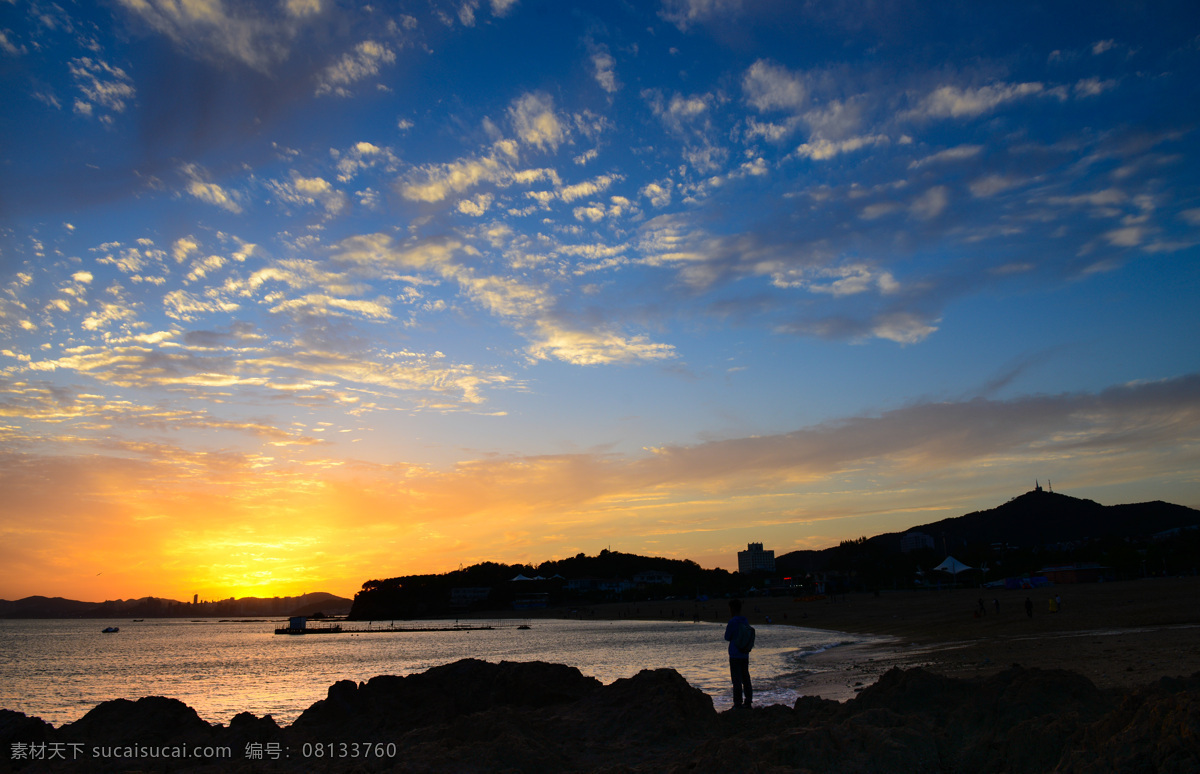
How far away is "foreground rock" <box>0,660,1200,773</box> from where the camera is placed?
7805 mm

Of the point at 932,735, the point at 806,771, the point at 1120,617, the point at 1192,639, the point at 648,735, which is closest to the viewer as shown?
the point at 806,771

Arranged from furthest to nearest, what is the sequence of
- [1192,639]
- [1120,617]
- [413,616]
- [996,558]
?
[413,616] → [996,558] → [1120,617] → [1192,639]

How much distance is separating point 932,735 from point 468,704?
28.8 feet

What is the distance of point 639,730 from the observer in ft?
36.4

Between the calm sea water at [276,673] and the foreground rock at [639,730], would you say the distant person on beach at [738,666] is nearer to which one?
the foreground rock at [639,730]

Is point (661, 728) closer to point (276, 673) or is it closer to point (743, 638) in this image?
point (743, 638)

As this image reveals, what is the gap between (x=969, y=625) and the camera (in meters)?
40.1

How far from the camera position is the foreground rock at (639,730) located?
7.80 m

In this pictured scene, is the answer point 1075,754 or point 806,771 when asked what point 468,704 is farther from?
point 1075,754

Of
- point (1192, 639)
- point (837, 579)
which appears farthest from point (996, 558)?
point (1192, 639)

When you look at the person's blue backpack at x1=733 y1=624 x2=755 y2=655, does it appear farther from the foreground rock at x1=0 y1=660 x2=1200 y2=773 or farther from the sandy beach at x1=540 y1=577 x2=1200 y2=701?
the sandy beach at x1=540 y1=577 x2=1200 y2=701

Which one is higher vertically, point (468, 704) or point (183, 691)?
point (468, 704)

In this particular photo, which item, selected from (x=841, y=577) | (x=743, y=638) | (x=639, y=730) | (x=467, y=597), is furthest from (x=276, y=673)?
(x=467, y=597)

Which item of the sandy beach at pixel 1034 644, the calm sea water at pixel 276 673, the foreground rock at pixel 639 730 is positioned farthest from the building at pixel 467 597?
the foreground rock at pixel 639 730
